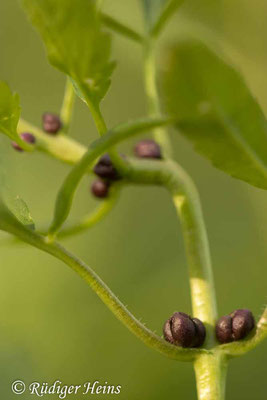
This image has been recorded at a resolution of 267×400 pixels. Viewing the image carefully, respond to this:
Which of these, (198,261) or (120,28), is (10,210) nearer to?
(198,261)

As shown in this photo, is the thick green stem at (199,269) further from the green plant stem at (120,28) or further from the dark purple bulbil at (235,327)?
the green plant stem at (120,28)

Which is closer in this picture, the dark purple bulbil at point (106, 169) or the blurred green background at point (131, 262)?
the dark purple bulbil at point (106, 169)

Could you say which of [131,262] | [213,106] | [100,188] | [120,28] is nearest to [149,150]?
[100,188]

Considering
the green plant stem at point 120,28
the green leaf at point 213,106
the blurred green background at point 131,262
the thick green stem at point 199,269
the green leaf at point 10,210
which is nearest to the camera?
the green leaf at point 213,106

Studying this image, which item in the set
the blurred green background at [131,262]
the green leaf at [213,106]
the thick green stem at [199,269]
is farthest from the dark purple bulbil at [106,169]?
the blurred green background at [131,262]

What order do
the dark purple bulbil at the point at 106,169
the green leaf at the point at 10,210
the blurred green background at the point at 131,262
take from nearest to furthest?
the green leaf at the point at 10,210 < the dark purple bulbil at the point at 106,169 < the blurred green background at the point at 131,262

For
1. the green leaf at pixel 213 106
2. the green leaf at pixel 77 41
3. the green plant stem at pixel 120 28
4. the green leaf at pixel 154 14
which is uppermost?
the green leaf at pixel 213 106

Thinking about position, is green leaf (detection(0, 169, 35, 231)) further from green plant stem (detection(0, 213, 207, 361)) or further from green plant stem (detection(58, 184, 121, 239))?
green plant stem (detection(58, 184, 121, 239))

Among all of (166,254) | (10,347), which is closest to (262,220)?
(166,254)
